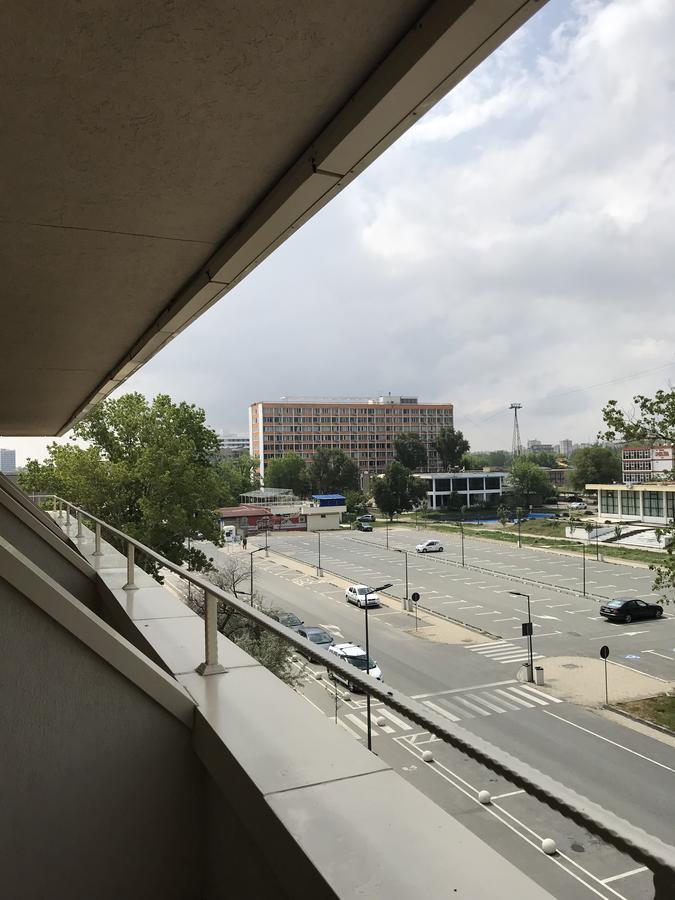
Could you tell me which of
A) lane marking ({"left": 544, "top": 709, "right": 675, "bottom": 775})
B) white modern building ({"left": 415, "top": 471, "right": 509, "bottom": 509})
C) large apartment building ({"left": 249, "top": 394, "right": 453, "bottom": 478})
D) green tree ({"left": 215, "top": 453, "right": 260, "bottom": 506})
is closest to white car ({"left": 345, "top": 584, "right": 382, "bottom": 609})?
lane marking ({"left": 544, "top": 709, "right": 675, "bottom": 775})

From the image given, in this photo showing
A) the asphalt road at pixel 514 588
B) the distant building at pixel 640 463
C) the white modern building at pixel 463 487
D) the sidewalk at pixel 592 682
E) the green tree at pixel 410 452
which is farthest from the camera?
the green tree at pixel 410 452

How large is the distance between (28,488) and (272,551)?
90.5 ft

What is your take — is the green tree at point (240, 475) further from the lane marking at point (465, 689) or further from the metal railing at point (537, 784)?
the metal railing at point (537, 784)

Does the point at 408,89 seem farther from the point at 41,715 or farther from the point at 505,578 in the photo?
the point at 505,578

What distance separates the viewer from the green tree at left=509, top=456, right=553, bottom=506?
75438mm

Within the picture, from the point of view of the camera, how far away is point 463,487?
7888cm

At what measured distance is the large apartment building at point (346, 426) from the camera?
94.7 meters

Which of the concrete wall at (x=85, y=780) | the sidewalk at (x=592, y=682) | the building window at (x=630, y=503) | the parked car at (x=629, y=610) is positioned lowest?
the sidewalk at (x=592, y=682)

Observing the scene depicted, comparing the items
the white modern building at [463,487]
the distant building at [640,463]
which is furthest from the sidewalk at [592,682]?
the white modern building at [463,487]

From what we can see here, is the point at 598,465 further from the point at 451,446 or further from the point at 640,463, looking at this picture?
the point at 451,446

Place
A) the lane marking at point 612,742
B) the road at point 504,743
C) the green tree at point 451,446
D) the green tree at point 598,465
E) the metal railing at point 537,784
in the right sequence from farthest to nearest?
the green tree at point 451,446, the green tree at point 598,465, the lane marking at point 612,742, the road at point 504,743, the metal railing at point 537,784

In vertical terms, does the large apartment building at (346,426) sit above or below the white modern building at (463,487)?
above

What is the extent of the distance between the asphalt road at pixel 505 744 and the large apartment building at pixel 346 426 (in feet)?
222

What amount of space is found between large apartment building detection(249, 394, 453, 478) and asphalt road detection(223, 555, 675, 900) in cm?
6757
